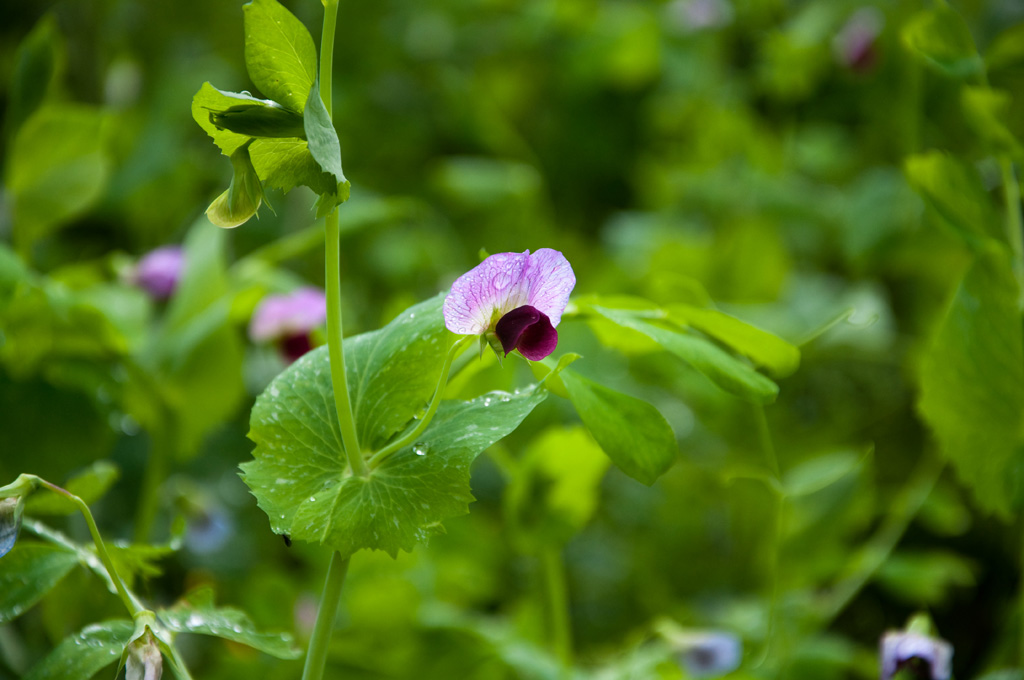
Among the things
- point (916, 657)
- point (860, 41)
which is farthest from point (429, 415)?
point (860, 41)

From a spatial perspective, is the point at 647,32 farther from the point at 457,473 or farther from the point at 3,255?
the point at 457,473

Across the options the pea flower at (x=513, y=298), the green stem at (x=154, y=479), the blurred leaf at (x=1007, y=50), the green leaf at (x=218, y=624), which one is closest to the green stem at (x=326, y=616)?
the green leaf at (x=218, y=624)

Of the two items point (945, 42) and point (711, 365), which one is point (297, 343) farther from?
point (945, 42)

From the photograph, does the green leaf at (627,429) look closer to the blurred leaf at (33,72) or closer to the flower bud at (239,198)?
the flower bud at (239,198)

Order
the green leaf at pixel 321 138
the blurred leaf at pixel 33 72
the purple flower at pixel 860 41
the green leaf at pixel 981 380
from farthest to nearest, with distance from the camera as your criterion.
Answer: the purple flower at pixel 860 41
the blurred leaf at pixel 33 72
the green leaf at pixel 981 380
the green leaf at pixel 321 138

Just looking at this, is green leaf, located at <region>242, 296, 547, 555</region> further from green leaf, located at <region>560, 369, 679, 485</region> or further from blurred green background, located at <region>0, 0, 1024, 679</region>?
blurred green background, located at <region>0, 0, 1024, 679</region>

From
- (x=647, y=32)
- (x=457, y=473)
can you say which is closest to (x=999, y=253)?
(x=457, y=473)

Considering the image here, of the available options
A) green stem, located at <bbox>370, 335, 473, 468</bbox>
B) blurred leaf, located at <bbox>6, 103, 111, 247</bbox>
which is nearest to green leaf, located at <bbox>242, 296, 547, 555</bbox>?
green stem, located at <bbox>370, 335, 473, 468</bbox>
